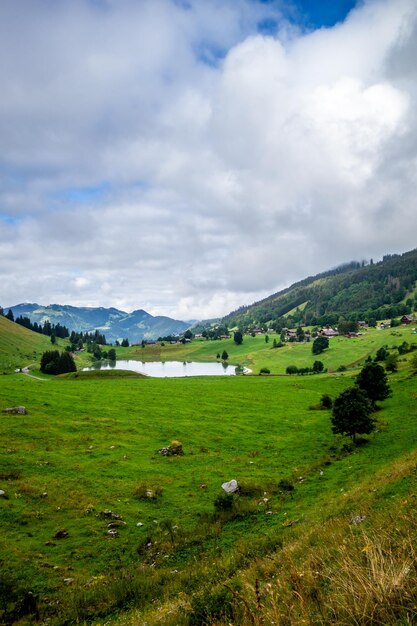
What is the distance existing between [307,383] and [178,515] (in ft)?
225

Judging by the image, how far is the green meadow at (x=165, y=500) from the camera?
11.5 m

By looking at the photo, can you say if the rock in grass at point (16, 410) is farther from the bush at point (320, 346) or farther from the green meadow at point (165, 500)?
the bush at point (320, 346)

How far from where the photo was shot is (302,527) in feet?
48.1

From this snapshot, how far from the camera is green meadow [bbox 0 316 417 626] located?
11.5 metres

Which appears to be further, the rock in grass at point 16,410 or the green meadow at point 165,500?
the rock in grass at point 16,410

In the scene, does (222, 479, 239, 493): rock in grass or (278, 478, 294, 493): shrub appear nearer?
(222, 479, 239, 493): rock in grass

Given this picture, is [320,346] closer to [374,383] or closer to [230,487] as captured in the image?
[374,383]

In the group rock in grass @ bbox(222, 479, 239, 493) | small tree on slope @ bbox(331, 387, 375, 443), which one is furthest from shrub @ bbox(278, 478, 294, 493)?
small tree on slope @ bbox(331, 387, 375, 443)

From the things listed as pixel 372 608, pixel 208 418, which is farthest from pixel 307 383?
pixel 372 608

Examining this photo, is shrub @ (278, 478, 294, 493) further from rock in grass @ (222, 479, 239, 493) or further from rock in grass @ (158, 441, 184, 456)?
rock in grass @ (158, 441, 184, 456)

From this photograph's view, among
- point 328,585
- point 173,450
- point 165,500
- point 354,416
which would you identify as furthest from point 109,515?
point 354,416

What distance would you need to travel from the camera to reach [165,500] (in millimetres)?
21734

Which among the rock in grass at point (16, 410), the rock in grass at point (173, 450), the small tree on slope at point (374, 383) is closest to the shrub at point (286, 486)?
the rock in grass at point (173, 450)

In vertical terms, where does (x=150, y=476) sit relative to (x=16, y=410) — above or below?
below
